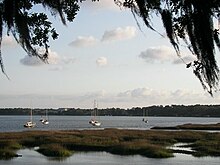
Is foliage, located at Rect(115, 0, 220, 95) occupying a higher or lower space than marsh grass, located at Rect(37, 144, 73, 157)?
higher

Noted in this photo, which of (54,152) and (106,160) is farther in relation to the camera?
(54,152)

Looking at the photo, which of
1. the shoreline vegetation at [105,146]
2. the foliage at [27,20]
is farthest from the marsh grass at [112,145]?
the foliage at [27,20]

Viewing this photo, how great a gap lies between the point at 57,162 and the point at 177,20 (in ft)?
103

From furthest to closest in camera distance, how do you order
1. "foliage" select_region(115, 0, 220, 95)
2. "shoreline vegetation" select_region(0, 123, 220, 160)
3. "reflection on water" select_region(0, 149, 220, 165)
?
"shoreline vegetation" select_region(0, 123, 220, 160)
"reflection on water" select_region(0, 149, 220, 165)
"foliage" select_region(115, 0, 220, 95)

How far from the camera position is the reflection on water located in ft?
115

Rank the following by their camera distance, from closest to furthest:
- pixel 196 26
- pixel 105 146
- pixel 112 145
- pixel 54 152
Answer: pixel 196 26 < pixel 54 152 < pixel 112 145 < pixel 105 146

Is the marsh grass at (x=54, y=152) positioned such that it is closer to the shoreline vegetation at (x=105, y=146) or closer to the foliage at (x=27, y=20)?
the shoreline vegetation at (x=105, y=146)

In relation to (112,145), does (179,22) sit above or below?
above

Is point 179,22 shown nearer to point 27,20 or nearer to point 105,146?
point 27,20

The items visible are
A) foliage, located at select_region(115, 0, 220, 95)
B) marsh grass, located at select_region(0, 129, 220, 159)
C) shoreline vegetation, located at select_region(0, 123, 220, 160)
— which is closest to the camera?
foliage, located at select_region(115, 0, 220, 95)

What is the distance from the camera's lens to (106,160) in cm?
3694

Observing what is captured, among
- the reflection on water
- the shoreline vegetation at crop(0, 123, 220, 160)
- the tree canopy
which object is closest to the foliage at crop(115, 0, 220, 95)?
the tree canopy

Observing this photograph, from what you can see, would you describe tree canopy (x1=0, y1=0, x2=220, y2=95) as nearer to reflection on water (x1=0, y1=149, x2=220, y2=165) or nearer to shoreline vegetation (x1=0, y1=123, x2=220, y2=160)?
reflection on water (x1=0, y1=149, x2=220, y2=165)

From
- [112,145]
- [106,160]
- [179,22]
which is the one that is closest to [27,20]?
[179,22]
